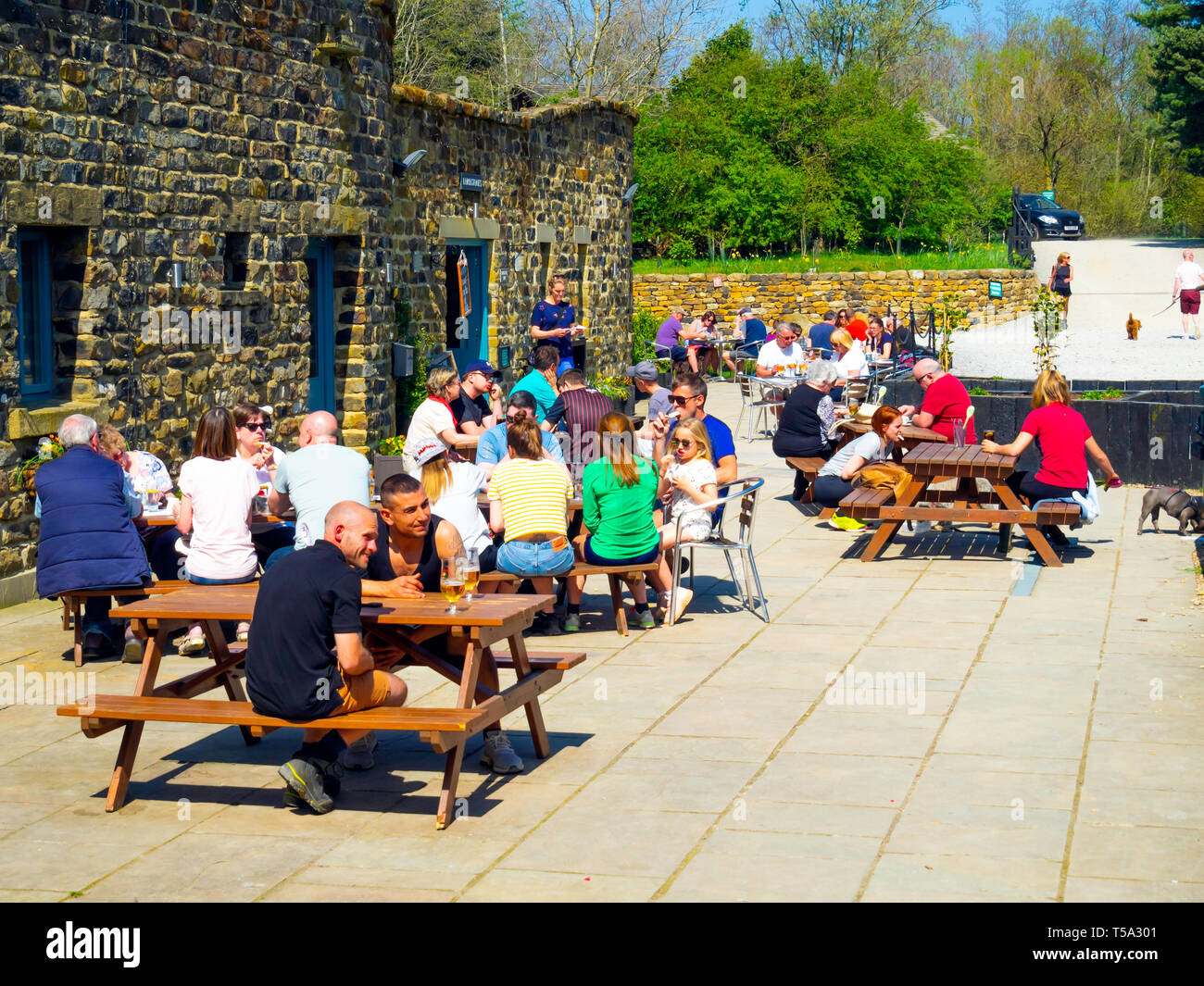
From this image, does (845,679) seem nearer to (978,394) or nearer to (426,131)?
(978,394)

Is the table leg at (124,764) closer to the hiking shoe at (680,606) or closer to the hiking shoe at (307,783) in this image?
the hiking shoe at (307,783)

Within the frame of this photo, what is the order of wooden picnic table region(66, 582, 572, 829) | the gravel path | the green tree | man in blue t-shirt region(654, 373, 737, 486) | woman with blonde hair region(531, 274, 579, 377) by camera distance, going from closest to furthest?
1. wooden picnic table region(66, 582, 572, 829)
2. man in blue t-shirt region(654, 373, 737, 486)
3. woman with blonde hair region(531, 274, 579, 377)
4. the gravel path
5. the green tree

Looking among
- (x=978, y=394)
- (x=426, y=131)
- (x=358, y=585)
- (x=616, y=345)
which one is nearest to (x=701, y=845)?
(x=358, y=585)

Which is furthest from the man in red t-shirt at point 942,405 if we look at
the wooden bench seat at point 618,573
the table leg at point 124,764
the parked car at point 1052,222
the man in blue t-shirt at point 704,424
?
the parked car at point 1052,222

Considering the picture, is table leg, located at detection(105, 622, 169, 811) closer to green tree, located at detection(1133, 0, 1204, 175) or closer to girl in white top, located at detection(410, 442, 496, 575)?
girl in white top, located at detection(410, 442, 496, 575)

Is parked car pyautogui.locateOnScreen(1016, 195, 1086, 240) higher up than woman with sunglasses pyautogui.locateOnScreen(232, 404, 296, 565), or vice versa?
parked car pyautogui.locateOnScreen(1016, 195, 1086, 240)

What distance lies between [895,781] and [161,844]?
2.85m

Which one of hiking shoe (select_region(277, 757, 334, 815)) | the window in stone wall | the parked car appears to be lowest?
hiking shoe (select_region(277, 757, 334, 815))

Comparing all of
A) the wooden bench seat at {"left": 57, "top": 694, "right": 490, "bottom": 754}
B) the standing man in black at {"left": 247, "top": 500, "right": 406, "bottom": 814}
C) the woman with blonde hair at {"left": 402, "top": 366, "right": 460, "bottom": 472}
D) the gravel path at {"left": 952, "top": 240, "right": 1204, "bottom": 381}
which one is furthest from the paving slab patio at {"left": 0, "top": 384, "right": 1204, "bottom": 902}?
the gravel path at {"left": 952, "top": 240, "right": 1204, "bottom": 381}

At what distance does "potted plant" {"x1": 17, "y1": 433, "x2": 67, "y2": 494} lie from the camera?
30.6 feet

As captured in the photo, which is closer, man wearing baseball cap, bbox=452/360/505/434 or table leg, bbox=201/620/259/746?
table leg, bbox=201/620/259/746

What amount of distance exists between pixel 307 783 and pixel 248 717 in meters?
0.34

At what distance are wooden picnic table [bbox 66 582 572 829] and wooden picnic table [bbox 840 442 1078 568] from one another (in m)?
4.99

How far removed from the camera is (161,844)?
5.14m
